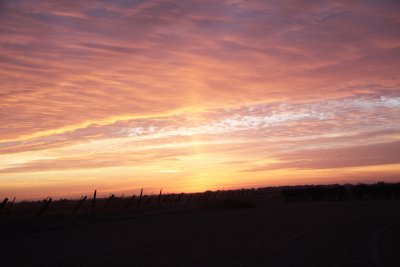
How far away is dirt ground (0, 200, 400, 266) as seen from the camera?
14.4 meters

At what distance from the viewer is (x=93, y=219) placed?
32625 millimetres

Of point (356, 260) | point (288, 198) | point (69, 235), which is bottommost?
point (356, 260)

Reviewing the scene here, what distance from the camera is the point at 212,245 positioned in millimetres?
18000

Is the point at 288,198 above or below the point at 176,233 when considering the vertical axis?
above

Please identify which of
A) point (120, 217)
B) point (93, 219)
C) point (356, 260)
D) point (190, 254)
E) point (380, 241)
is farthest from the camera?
point (120, 217)

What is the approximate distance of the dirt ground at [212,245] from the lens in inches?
566

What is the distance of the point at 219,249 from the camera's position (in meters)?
16.8

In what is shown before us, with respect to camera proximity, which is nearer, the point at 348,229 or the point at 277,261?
the point at 277,261

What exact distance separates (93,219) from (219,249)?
58.7 feet

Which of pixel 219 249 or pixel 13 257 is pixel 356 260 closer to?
pixel 219 249

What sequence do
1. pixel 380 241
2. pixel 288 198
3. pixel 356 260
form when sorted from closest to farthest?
pixel 356 260
pixel 380 241
pixel 288 198

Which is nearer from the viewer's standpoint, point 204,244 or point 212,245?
point 212,245

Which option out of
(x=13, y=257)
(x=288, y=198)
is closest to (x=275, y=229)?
(x=13, y=257)

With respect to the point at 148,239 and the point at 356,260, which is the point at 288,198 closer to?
the point at 148,239
